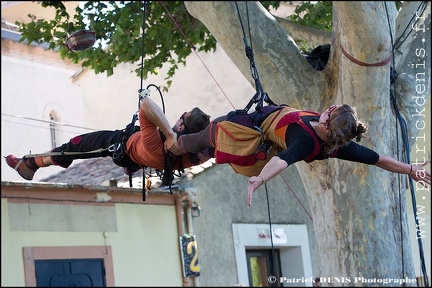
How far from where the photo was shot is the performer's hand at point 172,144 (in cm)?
711

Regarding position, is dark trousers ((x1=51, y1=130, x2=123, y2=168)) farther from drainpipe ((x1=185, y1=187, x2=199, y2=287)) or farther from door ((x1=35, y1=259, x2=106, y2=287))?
drainpipe ((x1=185, y1=187, x2=199, y2=287))

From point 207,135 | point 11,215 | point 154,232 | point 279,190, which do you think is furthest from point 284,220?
point 207,135

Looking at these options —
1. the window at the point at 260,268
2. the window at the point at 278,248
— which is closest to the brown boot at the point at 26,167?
the window at the point at 278,248

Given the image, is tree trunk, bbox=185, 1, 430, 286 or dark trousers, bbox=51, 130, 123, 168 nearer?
dark trousers, bbox=51, 130, 123, 168

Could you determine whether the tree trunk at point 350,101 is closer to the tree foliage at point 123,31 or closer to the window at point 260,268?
the tree foliage at point 123,31

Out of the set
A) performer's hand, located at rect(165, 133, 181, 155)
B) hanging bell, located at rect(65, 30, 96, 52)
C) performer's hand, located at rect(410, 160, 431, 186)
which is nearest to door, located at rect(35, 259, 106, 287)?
hanging bell, located at rect(65, 30, 96, 52)

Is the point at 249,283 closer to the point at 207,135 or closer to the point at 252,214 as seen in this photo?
the point at 252,214

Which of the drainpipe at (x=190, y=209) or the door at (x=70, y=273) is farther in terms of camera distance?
the drainpipe at (x=190, y=209)

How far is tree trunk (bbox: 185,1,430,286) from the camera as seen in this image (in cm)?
945

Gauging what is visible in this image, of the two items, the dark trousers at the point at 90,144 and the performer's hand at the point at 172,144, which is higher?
the dark trousers at the point at 90,144

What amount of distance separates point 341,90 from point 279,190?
6621 millimetres

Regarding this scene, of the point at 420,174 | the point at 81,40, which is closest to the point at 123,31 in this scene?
the point at 81,40

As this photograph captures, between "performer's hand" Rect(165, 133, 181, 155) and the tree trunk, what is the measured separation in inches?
109

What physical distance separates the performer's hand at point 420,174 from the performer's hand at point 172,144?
1531 mm
